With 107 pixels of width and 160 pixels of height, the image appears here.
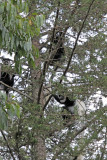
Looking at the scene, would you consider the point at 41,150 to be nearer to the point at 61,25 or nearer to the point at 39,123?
the point at 39,123

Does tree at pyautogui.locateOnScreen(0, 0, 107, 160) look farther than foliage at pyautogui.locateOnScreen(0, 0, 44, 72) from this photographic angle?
Yes

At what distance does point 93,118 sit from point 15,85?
2.25 m

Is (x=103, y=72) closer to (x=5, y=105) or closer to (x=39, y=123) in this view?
(x=39, y=123)

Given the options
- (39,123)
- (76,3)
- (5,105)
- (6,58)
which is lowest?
(39,123)

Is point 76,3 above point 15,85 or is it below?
above

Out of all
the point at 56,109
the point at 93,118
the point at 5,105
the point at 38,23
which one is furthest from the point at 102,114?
the point at 5,105

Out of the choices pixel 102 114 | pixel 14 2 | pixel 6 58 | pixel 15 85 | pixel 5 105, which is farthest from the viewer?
pixel 15 85

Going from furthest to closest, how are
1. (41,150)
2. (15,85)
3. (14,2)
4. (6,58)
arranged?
(15,85) → (6,58) → (41,150) → (14,2)

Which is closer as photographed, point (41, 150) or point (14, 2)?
point (14, 2)

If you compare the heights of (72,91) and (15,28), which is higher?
(15,28)

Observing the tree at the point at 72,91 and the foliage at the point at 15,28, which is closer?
the foliage at the point at 15,28

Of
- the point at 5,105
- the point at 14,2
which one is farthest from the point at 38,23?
the point at 5,105

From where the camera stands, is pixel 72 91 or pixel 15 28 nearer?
pixel 15 28

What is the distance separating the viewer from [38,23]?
3031mm
